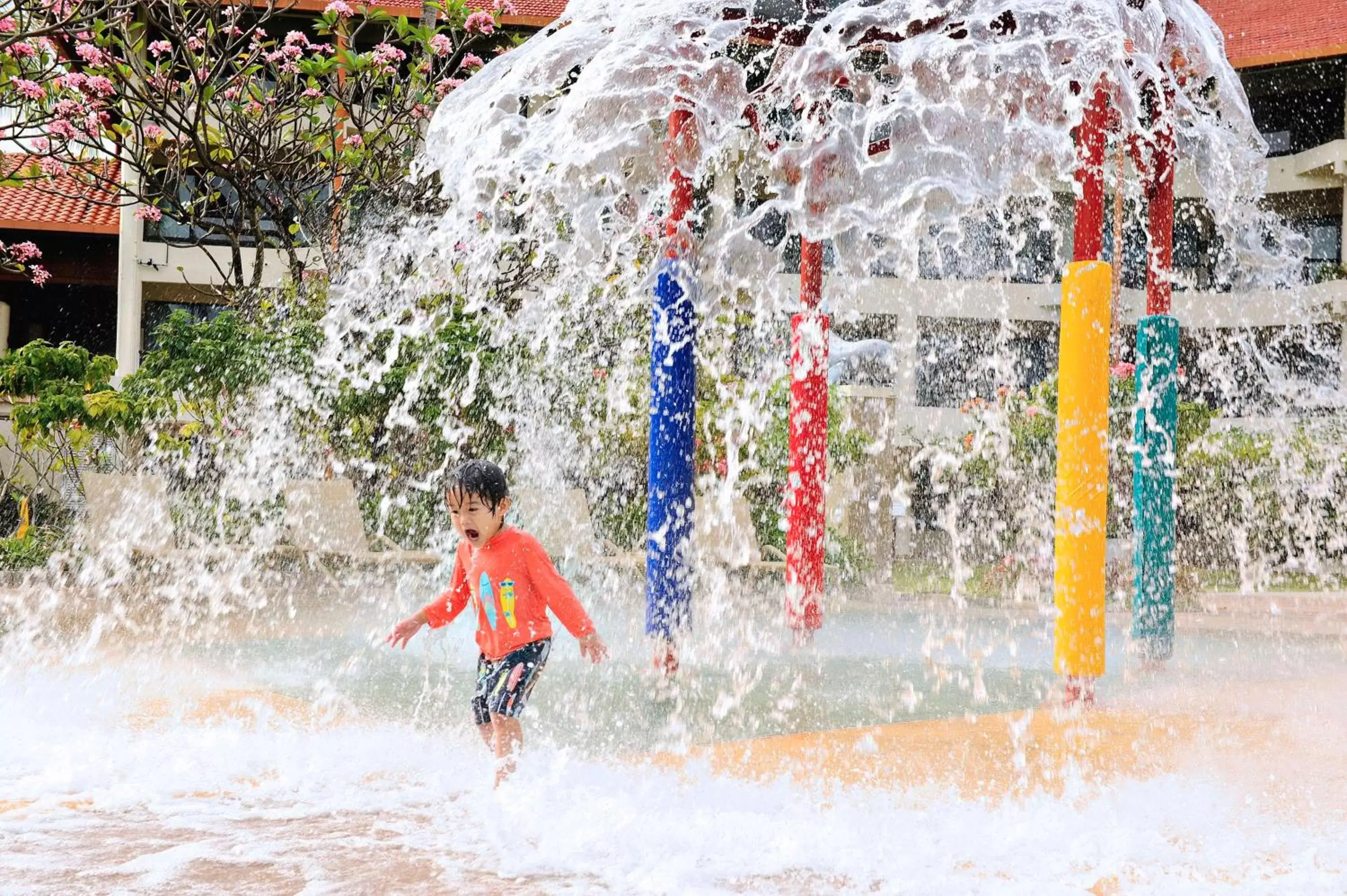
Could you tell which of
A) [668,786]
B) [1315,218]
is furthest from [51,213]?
[1315,218]

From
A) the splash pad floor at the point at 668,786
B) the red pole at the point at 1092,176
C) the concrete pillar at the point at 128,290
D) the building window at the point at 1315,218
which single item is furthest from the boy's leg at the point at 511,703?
the building window at the point at 1315,218

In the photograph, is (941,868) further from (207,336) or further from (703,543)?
(207,336)

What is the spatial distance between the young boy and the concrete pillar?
824 inches

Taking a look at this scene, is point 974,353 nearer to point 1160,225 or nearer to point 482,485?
point 1160,225

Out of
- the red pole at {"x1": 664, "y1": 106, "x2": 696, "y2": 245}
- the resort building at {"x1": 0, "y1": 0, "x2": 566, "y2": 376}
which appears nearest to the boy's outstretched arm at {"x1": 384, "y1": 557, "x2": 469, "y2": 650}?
the red pole at {"x1": 664, "y1": 106, "x2": 696, "y2": 245}

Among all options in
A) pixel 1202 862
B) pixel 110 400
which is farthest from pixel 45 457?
pixel 1202 862

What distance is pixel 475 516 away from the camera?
4070 millimetres

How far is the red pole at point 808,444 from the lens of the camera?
22.3ft

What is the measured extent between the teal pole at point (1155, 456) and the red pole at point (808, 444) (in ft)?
5.23

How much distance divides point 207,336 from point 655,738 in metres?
9.61

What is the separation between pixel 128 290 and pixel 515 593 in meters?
21.5

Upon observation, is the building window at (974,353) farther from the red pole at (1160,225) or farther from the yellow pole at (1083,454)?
the yellow pole at (1083,454)

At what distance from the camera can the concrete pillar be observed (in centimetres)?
2297

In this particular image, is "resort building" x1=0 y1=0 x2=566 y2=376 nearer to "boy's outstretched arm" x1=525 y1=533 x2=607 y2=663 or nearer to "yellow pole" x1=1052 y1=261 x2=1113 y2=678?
"yellow pole" x1=1052 y1=261 x2=1113 y2=678
